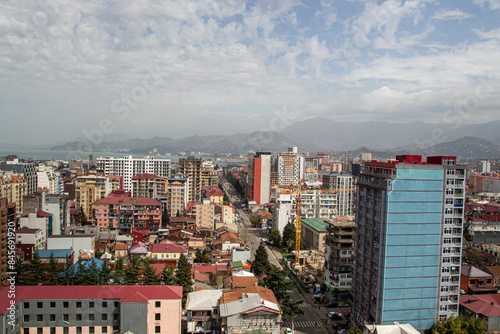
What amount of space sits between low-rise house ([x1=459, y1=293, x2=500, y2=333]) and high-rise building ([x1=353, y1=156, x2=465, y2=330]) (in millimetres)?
1089

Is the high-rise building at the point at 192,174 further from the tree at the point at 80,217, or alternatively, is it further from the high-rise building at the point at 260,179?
the tree at the point at 80,217

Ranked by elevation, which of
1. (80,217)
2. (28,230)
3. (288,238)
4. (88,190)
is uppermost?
(88,190)

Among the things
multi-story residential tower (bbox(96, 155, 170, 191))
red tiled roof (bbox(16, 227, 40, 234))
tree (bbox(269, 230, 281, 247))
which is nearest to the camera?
red tiled roof (bbox(16, 227, 40, 234))

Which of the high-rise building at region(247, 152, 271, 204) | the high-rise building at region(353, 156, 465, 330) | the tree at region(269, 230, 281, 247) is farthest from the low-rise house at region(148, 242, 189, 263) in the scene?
the high-rise building at region(247, 152, 271, 204)

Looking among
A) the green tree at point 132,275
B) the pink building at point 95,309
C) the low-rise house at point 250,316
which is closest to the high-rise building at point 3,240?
the pink building at point 95,309

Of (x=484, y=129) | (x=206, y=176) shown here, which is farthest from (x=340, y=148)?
(x=206, y=176)

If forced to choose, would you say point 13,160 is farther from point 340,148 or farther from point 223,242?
point 340,148

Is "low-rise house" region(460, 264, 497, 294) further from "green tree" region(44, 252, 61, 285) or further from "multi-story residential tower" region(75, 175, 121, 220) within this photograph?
"multi-story residential tower" region(75, 175, 121, 220)

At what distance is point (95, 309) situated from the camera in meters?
9.05

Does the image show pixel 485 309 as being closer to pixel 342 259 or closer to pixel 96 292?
pixel 342 259

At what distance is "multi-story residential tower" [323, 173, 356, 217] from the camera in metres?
27.0

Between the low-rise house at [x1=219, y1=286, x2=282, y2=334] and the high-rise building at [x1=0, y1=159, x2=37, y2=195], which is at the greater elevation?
the high-rise building at [x1=0, y1=159, x2=37, y2=195]

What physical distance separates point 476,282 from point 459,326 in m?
5.05

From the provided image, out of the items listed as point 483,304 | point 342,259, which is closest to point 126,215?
point 342,259
